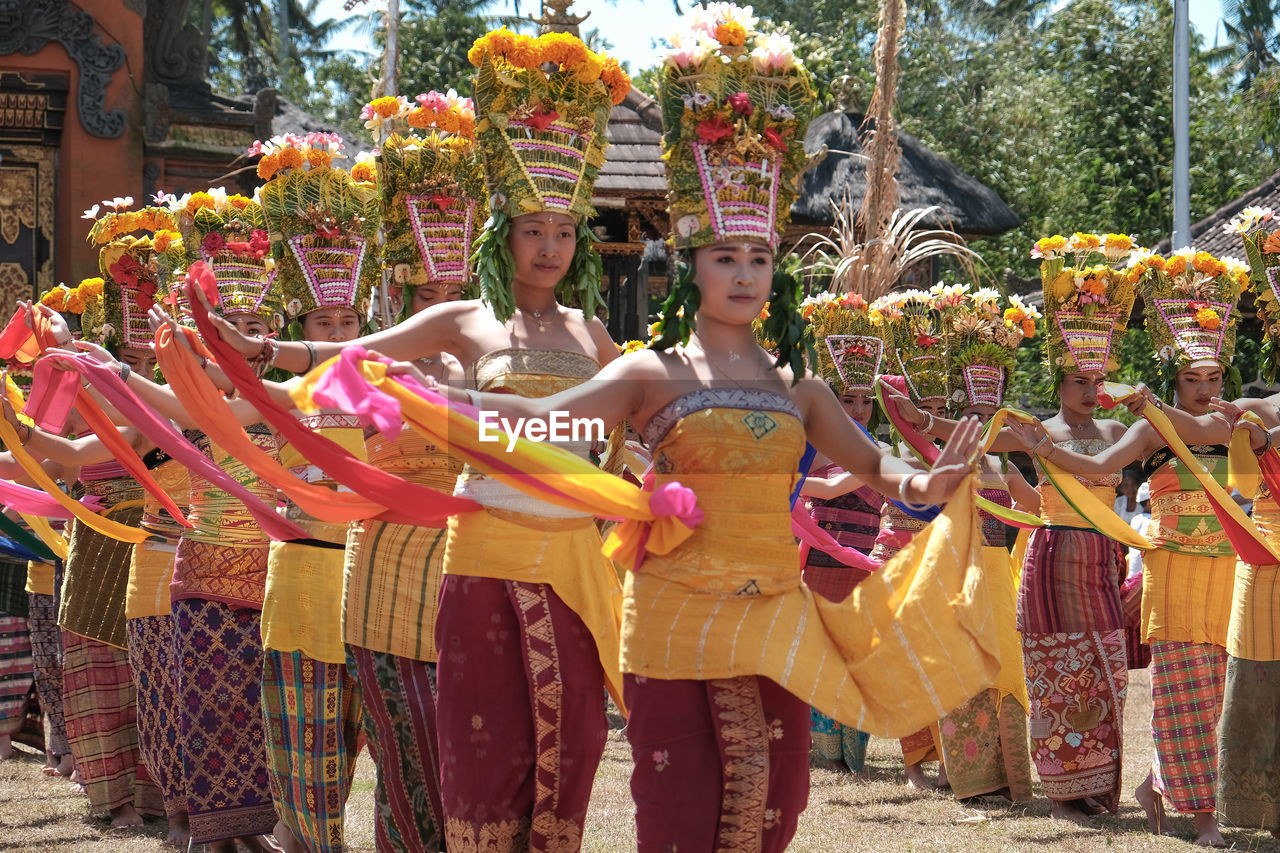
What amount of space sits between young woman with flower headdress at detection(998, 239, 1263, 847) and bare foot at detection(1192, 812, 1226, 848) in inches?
1.2

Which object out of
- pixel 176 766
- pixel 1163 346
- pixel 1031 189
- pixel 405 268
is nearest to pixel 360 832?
pixel 176 766

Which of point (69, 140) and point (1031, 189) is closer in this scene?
point (69, 140)

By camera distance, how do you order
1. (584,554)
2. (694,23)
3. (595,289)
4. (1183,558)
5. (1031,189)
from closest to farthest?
(694,23) < (584,554) < (595,289) < (1183,558) < (1031,189)

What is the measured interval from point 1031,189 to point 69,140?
19285 millimetres

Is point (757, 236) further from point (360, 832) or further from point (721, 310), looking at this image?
point (360, 832)

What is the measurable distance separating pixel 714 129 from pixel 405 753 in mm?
2140

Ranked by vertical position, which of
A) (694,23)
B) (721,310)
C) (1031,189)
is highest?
(1031,189)

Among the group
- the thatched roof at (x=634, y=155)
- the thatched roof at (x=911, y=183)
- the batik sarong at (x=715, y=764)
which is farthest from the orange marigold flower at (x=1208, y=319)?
the thatched roof at (x=911, y=183)

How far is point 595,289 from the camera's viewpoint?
4.68 metres

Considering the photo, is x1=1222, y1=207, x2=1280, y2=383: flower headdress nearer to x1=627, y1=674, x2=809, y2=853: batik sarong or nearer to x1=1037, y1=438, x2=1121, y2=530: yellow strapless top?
x1=1037, y1=438, x2=1121, y2=530: yellow strapless top

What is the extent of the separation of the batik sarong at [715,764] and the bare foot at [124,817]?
4.16 m

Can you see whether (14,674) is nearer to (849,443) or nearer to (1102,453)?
(1102,453)

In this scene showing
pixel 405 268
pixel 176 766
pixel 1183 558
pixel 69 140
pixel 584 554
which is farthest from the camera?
pixel 69 140

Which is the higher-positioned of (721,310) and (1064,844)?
(721,310)
